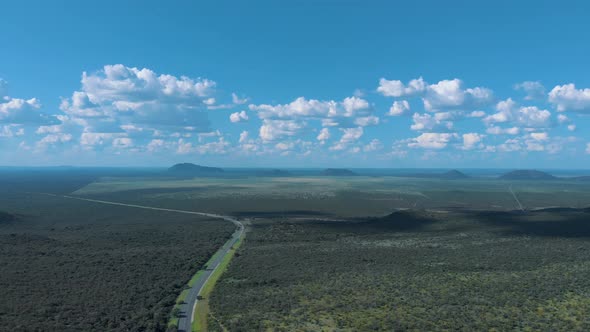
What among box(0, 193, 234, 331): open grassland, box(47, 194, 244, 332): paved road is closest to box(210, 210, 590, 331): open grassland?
box(47, 194, 244, 332): paved road

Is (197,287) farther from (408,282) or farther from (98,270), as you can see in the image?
(408,282)

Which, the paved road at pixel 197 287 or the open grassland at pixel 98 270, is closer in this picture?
the open grassland at pixel 98 270

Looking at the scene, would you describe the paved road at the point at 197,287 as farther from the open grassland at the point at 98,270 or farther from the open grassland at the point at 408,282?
the open grassland at the point at 408,282

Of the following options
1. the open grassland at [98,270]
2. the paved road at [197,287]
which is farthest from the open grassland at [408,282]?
the open grassland at [98,270]

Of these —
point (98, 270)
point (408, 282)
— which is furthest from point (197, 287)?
point (408, 282)

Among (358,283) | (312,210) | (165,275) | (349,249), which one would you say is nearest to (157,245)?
(165,275)

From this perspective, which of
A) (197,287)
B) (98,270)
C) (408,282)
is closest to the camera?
(197,287)

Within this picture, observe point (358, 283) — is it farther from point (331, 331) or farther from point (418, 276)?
point (331, 331)
